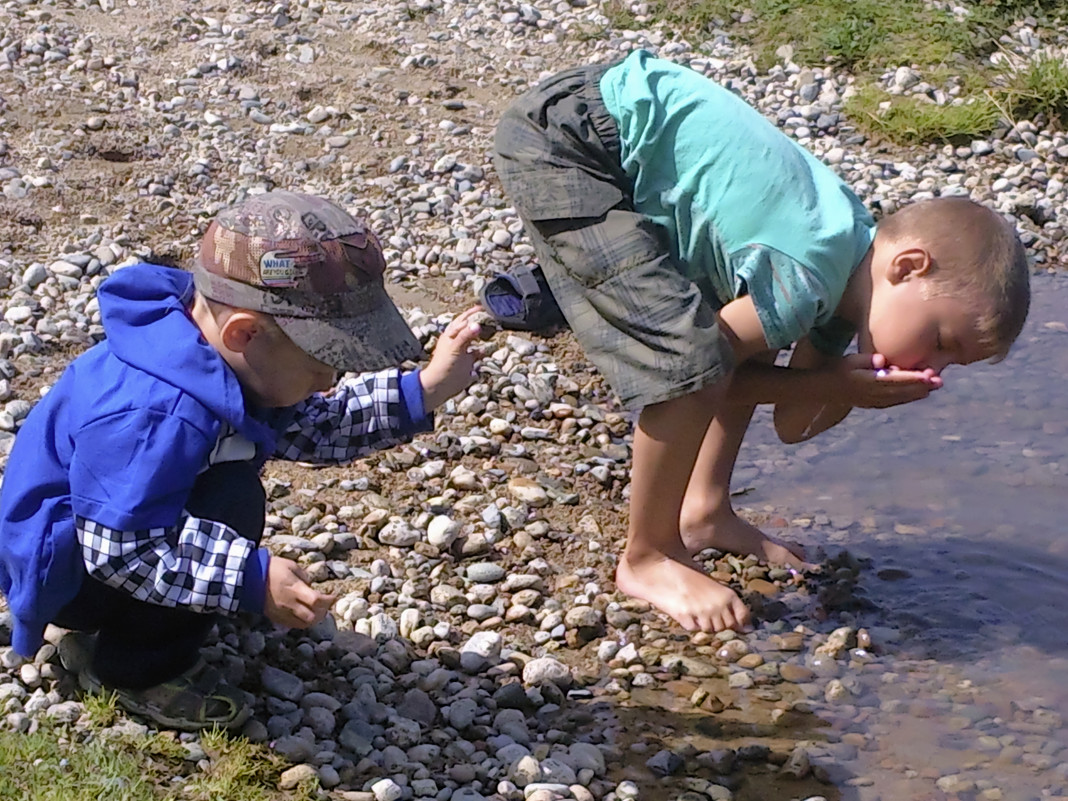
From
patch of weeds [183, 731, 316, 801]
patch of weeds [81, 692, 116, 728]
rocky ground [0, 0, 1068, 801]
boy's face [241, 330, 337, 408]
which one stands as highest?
boy's face [241, 330, 337, 408]

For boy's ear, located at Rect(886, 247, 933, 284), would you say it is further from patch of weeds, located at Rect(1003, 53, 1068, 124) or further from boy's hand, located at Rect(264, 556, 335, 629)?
patch of weeds, located at Rect(1003, 53, 1068, 124)

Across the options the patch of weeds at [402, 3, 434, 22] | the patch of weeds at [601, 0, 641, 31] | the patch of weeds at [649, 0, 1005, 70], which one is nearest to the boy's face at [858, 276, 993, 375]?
the patch of weeds at [649, 0, 1005, 70]

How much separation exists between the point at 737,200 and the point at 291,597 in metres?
1.34

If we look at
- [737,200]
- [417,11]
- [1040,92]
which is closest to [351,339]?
[737,200]

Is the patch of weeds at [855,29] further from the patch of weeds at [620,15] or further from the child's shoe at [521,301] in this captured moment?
the child's shoe at [521,301]

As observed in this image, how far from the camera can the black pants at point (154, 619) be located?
2.49 m

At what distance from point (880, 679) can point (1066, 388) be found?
1814 mm

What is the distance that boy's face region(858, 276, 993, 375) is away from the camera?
292 cm

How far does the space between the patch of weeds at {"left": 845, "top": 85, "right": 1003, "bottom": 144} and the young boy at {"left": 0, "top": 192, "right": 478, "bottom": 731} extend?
4645mm

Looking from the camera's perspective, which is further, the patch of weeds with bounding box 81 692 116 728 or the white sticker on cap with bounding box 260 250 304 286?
the patch of weeds with bounding box 81 692 116 728

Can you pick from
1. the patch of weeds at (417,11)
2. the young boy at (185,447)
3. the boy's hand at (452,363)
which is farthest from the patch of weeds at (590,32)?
the young boy at (185,447)

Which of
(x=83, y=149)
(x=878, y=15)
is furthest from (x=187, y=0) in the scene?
(x=878, y=15)

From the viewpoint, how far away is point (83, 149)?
19.0ft

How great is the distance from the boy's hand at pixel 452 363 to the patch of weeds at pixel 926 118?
4.32m
